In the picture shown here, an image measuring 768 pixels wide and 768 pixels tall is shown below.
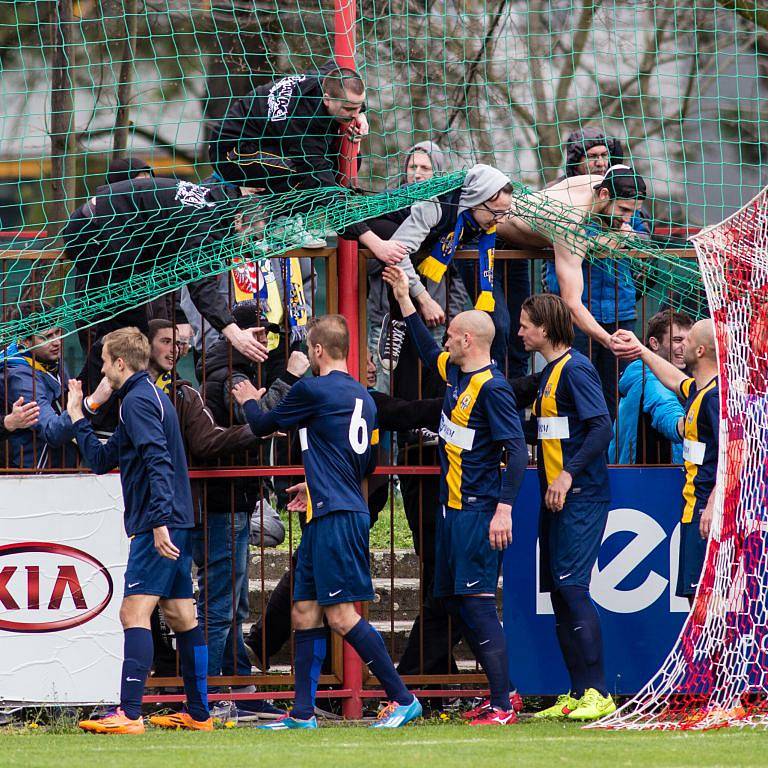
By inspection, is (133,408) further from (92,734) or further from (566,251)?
(566,251)

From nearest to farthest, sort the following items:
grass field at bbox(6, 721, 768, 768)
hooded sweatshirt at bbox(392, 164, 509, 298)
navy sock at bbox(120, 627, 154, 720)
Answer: grass field at bbox(6, 721, 768, 768), navy sock at bbox(120, 627, 154, 720), hooded sweatshirt at bbox(392, 164, 509, 298)

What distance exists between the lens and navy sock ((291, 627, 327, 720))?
24.5 ft

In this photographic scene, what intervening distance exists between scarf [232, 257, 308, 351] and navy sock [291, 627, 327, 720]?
6.10 feet

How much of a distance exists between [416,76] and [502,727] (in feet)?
14.7

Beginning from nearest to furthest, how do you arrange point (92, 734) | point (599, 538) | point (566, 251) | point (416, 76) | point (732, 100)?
point (92, 734) → point (599, 538) → point (566, 251) → point (416, 76) → point (732, 100)

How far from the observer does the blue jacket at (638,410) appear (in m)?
8.48

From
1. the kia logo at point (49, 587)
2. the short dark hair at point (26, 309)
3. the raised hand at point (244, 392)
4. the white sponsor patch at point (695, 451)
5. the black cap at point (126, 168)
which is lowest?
the kia logo at point (49, 587)

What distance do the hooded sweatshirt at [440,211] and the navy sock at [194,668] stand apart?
2300 mm

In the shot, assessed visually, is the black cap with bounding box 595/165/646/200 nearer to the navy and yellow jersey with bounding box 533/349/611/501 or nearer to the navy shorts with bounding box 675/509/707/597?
the navy and yellow jersey with bounding box 533/349/611/501

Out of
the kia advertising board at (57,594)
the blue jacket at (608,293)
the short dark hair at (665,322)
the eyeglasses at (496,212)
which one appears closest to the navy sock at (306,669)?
the kia advertising board at (57,594)

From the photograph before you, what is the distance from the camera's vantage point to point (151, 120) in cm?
1109

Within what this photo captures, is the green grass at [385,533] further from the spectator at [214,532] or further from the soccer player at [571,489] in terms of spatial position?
the soccer player at [571,489]

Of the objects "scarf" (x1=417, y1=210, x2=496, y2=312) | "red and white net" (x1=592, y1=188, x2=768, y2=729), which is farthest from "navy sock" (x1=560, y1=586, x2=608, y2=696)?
"scarf" (x1=417, y1=210, x2=496, y2=312)

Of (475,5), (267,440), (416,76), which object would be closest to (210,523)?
(267,440)
